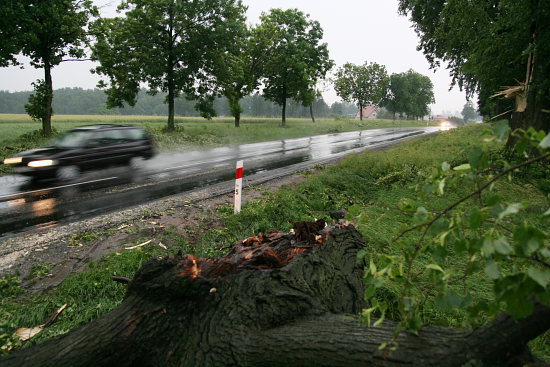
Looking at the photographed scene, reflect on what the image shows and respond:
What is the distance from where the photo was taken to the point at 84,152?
11211mm

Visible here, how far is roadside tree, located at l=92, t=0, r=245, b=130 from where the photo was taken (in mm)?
21797

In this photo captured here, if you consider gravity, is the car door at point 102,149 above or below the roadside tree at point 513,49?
below

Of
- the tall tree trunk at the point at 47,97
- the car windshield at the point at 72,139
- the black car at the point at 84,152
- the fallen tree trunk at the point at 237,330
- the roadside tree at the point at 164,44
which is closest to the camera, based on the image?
the fallen tree trunk at the point at 237,330

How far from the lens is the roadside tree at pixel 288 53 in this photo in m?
36.2

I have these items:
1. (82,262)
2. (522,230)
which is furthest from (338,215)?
(522,230)

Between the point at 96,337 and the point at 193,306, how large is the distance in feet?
2.28

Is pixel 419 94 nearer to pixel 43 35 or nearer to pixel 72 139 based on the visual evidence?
pixel 43 35

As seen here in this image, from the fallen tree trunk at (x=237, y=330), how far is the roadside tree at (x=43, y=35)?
755 inches

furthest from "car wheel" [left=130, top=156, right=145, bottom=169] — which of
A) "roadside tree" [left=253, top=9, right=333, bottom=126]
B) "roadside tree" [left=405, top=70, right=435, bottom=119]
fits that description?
"roadside tree" [left=405, top=70, right=435, bottom=119]

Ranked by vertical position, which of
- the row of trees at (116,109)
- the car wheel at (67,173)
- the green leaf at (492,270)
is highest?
the row of trees at (116,109)

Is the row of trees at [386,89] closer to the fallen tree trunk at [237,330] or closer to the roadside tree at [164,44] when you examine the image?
the roadside tree at [164,44]

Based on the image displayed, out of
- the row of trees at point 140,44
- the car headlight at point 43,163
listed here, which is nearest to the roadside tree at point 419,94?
the row of trees at point 140,44

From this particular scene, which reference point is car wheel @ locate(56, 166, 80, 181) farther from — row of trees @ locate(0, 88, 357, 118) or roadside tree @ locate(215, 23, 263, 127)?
row of trees @ locate(0, 88, 357, 118)

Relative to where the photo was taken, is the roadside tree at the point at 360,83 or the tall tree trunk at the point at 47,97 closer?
the tall tree trunk at the point at 47,97
